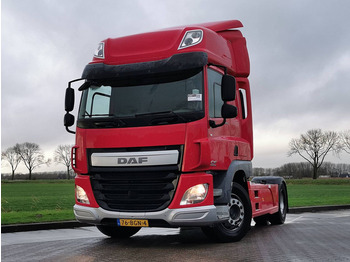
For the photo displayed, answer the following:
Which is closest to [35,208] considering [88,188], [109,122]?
[88,188]

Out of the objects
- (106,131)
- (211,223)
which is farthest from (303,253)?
(106,131)

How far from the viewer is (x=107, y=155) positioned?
754 cm

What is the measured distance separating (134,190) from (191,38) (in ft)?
8.96

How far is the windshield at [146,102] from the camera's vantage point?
7.33 metres

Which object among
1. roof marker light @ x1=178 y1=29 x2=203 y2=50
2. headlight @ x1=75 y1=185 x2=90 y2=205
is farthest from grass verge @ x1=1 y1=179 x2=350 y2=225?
roof marker light @ x1=178 y1=29 x2=203 y2=50

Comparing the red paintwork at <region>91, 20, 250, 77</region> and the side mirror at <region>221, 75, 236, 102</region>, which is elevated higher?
the red paintwork at <region>91, 20, 250, 77</region>

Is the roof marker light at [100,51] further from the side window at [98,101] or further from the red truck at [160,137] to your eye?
the side window at [98,101]

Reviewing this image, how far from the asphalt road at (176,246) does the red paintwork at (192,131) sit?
31.1 inches

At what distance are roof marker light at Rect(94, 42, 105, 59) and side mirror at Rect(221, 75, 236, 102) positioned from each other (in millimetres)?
2342

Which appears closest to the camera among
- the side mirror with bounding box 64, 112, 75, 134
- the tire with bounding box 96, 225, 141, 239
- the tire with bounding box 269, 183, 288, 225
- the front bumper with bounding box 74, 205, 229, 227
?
the front bumper with bounding box 74, 205, 229, 227

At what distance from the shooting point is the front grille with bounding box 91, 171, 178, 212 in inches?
285

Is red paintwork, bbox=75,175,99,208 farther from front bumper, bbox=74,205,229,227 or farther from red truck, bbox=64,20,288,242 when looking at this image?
front bumper, bbox=74,205,229,227

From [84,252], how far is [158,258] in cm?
Result: 136

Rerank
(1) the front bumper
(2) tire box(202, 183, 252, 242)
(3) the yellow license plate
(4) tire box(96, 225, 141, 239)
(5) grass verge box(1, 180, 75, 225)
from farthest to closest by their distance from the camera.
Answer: (5) grass verge box(1, 180, 75, 225)
(4) tire box(96, 225, 141, 239)
(2) tire box(202, 183, 252, 242)
(3) the yellow license plate
(1) the front bumper
